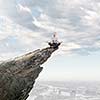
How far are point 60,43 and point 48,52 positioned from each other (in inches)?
64.4

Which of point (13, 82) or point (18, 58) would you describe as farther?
point (18, 58)

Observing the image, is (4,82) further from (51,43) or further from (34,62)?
(51,43)

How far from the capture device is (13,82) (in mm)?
19750

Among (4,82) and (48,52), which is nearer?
(4,82)

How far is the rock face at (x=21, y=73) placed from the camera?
64.7ft

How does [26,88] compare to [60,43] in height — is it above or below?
below

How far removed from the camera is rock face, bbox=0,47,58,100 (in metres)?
19.7

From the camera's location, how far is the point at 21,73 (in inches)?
807

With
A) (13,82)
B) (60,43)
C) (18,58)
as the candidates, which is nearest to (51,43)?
(60,43)

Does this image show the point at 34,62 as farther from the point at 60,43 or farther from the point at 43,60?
the point at 60,43

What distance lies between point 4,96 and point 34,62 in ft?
11.4

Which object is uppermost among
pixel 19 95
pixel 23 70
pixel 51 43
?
pixel 51 43

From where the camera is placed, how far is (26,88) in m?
20.4

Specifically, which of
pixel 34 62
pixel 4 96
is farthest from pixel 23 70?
pixel 4 96
